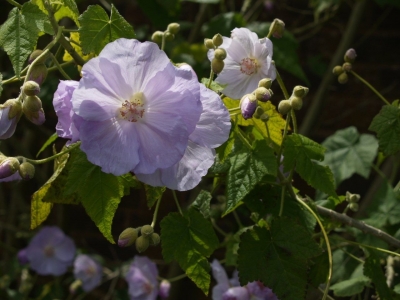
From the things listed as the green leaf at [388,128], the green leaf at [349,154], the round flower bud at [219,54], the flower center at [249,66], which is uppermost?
the round flower bud at [219,54]

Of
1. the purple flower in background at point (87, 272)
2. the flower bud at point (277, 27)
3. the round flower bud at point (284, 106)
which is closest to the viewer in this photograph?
the round flower bud at point (284, 106)

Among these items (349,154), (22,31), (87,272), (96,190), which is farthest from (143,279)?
(22,31)

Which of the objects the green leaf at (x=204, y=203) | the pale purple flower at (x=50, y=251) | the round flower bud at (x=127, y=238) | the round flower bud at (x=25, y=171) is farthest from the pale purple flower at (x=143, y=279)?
the round flower bud at (x=25, y=171)

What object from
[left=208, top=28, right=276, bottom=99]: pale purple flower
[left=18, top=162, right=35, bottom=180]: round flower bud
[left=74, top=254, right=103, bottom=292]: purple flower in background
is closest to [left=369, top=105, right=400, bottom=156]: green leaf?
[left=208, top=28, right=276, bottom=99]: pale purple flower

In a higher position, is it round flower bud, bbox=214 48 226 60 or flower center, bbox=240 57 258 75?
round flower bud, bbox=214 48 226 60

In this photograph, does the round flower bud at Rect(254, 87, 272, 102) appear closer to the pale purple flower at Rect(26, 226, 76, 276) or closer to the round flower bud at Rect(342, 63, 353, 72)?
the round flower bud at Rect(342, 63, 353, 72)

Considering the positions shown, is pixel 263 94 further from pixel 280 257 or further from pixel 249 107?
pixel 280 257

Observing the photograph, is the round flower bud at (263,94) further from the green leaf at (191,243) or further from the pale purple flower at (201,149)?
the green leaf at (191,243)

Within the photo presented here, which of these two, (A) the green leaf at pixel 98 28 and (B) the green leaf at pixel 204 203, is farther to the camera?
(B) the green leaf at pixel 204 203
